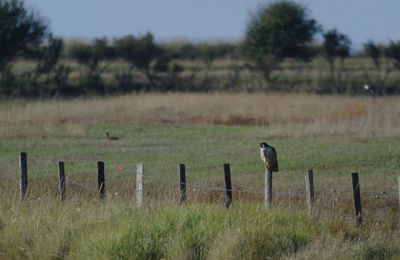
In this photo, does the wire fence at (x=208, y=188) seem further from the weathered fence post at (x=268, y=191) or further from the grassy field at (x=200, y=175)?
the weathered fence post at (x=268, y=191)

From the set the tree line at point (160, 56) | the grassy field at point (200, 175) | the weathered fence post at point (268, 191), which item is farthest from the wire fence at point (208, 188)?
the tree line at point (160, 56)

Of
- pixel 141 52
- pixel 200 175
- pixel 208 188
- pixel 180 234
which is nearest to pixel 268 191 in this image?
pixel 208 188

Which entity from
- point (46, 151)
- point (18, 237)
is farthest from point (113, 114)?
point (18, 237)

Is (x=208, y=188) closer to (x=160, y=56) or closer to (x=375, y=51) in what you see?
(x=160, y=56)

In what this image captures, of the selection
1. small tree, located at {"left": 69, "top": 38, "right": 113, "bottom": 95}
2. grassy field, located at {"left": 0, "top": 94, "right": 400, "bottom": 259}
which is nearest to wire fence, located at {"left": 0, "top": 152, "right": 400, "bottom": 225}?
grassy field, located at {"left": 0, "top": 94, "right": 400, "bottom": 259}

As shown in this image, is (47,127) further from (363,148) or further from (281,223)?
(281,223)

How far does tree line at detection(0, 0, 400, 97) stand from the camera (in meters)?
55.6

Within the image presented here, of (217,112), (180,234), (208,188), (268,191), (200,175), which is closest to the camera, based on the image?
(180,234)

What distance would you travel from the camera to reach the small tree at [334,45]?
69.3 meters

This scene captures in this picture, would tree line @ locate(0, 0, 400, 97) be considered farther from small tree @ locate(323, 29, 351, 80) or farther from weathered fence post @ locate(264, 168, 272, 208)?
weathered fence post @ locate(264, 168, 272, 208)

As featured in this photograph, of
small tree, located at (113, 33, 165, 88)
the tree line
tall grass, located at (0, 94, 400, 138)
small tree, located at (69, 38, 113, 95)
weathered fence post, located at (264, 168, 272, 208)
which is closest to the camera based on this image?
weathered fence post, located at (264, 168, 272, 208)

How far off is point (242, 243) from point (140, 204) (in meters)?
2.59

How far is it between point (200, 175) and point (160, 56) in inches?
1710

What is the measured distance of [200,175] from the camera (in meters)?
22.0
